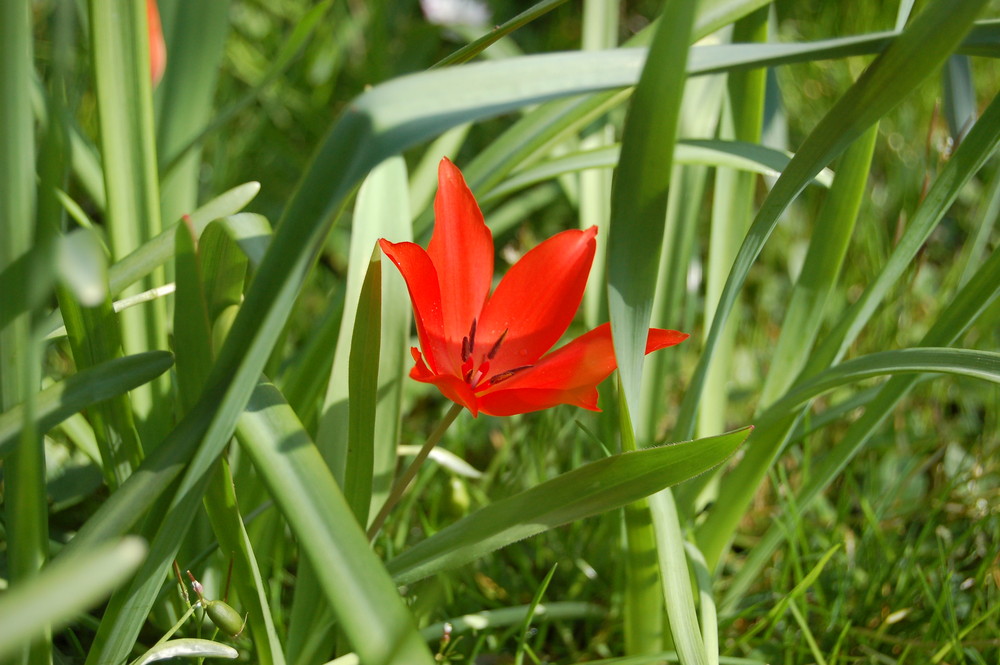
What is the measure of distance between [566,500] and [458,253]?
246mm

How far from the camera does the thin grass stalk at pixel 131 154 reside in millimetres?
805

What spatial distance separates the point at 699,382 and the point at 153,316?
23.7 inches

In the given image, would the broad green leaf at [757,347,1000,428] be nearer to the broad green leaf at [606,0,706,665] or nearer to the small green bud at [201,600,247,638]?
the broad green leaf at [606,0,706,665]

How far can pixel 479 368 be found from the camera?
78cm

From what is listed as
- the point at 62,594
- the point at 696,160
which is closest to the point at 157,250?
the point at 62,594

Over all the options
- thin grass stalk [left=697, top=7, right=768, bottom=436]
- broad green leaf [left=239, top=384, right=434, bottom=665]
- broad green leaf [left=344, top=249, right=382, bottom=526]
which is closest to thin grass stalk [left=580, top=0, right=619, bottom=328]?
thin grass stalk [left=697, top=7, right=768, bottom=436]

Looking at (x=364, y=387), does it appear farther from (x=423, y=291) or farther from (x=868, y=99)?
(x=868, y=99)

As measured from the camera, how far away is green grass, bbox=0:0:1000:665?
529 millimetres

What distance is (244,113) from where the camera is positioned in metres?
1.90

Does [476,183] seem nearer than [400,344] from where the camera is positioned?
No

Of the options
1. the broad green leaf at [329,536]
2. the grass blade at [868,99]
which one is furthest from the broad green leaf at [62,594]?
the grass blade at [868,99]

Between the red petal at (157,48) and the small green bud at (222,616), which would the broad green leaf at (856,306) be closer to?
the small green bud at (222,616)

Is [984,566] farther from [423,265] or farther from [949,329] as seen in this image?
[423,265]

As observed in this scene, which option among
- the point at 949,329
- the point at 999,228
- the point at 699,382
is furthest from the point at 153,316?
the point at 999,228
